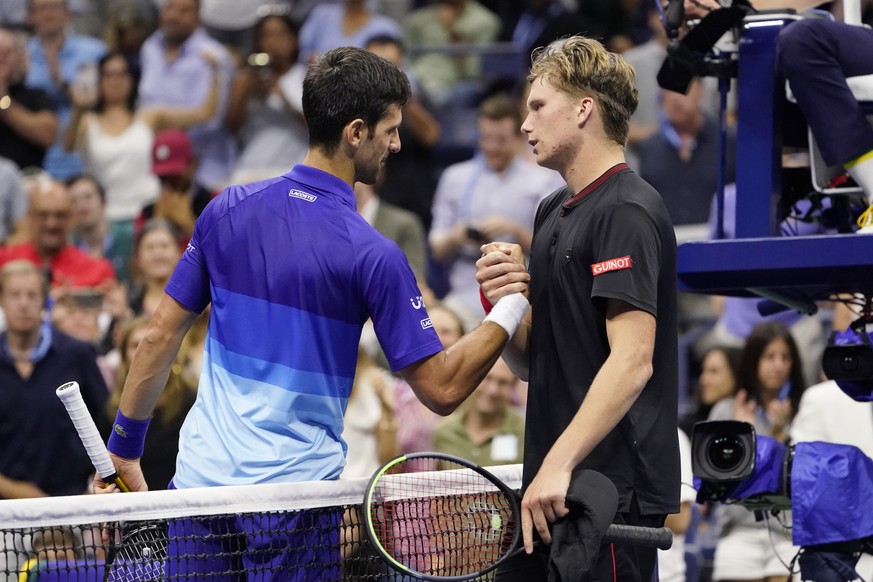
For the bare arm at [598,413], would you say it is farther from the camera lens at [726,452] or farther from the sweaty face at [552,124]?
the camera lens at [726,452]

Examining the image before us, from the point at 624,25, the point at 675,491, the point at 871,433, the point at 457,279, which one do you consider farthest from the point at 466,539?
the point at 624,25

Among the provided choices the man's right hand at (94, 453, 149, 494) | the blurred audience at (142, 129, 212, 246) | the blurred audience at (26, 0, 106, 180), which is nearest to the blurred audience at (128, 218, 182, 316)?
the blurred audience at (142, 129, 212, 246)

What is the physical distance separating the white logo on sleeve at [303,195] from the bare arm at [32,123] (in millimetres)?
6915

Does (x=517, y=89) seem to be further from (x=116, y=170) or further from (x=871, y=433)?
(x=871, y=433)

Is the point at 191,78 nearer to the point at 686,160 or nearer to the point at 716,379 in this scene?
the point at 686,160

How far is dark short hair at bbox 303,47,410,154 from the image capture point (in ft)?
12.1

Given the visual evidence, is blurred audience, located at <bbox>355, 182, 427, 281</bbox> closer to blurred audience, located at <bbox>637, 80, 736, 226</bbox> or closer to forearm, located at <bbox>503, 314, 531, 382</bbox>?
blurred audience, located at <bbox>637, 80, 736, 226</bbox>

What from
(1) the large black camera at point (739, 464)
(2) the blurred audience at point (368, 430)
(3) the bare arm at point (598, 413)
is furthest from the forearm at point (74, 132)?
(3) the bare arm at point (598, 413)

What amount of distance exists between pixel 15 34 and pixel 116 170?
4.50 feet

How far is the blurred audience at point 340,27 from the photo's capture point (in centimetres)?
991

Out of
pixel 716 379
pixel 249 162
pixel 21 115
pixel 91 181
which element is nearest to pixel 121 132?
pixel 91 181

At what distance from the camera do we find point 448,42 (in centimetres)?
1050

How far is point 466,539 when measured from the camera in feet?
12.3

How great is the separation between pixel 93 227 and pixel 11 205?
0.57 metres
